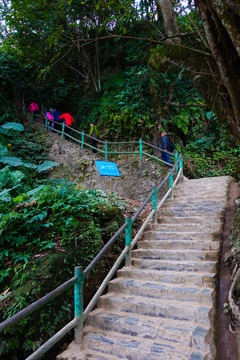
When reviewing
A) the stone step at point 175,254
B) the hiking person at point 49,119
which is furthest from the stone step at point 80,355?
the hiking person at point 49,119

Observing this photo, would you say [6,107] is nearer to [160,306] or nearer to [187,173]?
[187,173]

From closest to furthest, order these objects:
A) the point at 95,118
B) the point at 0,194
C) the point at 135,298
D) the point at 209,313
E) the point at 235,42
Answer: the point at 235,42 → the point at 209,313 → the point at 135,298 → the point at 0,194 → the point at 95,118

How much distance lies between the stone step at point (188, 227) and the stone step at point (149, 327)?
77.8 inches

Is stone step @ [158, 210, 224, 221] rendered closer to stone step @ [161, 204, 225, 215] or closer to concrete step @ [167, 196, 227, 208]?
stone step @ [161, 204, 225, 215]

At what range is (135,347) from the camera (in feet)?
8.23

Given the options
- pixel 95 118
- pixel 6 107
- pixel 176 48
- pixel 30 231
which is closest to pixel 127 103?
pixel 95 118

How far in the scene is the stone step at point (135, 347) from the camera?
2332mm

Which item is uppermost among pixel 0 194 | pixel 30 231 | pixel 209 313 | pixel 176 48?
pixel 176 48

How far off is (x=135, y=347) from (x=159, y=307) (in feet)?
1.93

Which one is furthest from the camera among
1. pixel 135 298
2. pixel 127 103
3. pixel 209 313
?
pixel 127 103

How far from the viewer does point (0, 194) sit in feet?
15.3

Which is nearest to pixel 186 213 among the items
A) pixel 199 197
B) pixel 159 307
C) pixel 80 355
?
pixel 199 197

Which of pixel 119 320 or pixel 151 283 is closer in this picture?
pixel 119 320

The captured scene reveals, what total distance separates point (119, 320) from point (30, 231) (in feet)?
6.26
